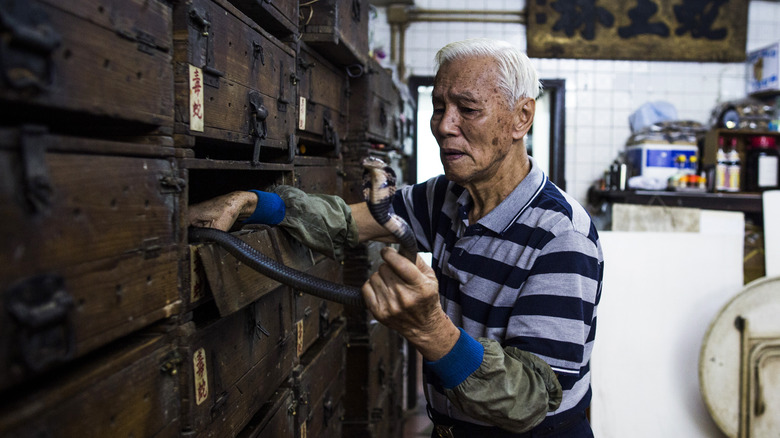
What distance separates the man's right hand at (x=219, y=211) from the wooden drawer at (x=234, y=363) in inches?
8.4

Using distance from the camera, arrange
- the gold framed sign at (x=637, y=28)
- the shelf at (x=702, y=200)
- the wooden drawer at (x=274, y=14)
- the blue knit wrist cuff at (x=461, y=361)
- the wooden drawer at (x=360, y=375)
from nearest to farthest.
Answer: the blue knit wrist cuff at (x=461, y=361) → the wooden drawer at (x=274, y=14) → the wooden drawer at (x=360, y=375) → the shelf at (x=702, y=200) → the gold framed sign at (x=637, y=28)

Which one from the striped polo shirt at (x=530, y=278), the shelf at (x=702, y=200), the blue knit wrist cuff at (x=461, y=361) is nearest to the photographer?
the blue knit wrist cuff at (x=461, y=361)

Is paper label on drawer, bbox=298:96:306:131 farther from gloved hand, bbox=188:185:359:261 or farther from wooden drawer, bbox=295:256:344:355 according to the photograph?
wooden drawer, bbox=295:256:344:355

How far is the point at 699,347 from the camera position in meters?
2.96

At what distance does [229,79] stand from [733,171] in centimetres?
412

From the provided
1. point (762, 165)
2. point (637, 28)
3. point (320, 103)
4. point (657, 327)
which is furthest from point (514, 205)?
point (637, 28)

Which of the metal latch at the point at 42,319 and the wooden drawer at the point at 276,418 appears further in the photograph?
the wooden drawer at the point at 276,418

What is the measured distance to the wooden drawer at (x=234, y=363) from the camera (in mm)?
1061

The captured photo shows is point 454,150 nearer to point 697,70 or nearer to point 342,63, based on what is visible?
point 342,63

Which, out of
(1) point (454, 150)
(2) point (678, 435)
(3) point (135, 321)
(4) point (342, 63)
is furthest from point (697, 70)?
(3) point (135, 321)

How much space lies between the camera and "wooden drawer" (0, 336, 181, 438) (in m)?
0.67

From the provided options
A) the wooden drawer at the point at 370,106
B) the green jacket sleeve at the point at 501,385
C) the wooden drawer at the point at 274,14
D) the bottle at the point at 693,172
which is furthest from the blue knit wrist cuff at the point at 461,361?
the bottle at the point at 693,172

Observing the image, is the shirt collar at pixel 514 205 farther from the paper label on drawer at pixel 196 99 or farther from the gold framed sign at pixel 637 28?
the gold framed sign at pixel 637 28

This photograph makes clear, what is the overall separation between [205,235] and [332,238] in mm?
596
